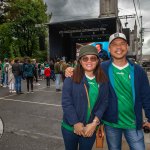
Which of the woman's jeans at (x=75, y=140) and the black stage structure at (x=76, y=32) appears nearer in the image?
the woman's jeans at (x=75, y=140)

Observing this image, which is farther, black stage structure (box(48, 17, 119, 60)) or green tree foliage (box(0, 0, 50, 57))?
green tree foliage (box(0, 0, 50, 57))

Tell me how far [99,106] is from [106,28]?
99.9ft

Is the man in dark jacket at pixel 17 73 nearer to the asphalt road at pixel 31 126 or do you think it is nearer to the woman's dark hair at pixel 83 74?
the asphalt road at pixel 31 126

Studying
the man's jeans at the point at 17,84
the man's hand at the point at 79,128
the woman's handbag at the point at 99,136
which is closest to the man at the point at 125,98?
the woman's handbag at the point at 99,136

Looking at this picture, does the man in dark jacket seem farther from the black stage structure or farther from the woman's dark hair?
the black stage structure

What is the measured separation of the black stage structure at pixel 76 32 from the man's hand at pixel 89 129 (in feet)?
92.1

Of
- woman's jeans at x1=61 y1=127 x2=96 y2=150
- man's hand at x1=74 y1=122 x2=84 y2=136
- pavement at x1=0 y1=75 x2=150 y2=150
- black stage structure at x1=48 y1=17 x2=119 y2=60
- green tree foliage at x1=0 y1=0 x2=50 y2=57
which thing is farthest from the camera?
green tree foliage at x1=0 y1=0 x2=50 y2=57

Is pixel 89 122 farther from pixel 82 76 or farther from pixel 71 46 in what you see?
pixel 71 46

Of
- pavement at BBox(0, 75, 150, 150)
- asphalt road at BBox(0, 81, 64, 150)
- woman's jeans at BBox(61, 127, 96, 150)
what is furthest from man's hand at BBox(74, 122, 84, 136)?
asphalt road at BBox(0, 81, 64, 150)

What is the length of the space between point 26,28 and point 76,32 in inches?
606

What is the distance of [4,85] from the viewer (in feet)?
60.4

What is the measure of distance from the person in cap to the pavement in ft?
6.98

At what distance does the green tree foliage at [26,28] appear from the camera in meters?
46.9

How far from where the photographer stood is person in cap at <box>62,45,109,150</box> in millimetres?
2994
